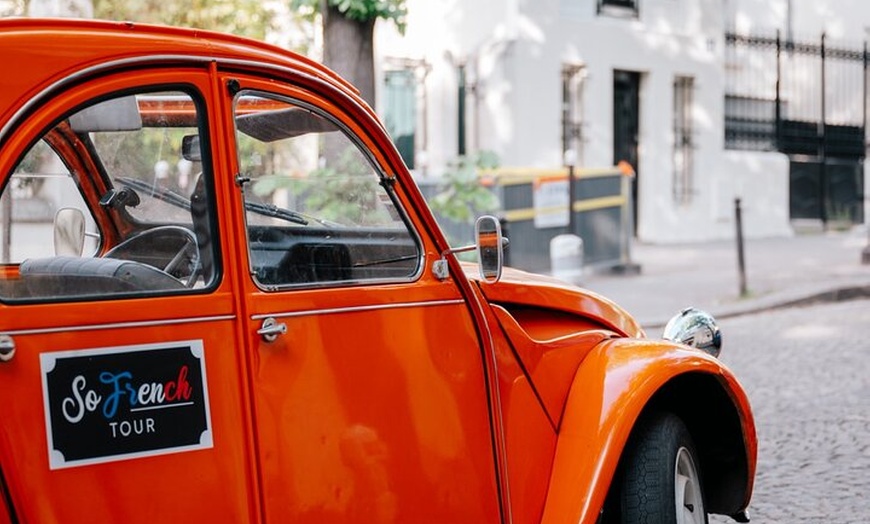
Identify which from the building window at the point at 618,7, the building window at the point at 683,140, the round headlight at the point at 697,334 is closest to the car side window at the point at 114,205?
the round headlight at the point at 697,334

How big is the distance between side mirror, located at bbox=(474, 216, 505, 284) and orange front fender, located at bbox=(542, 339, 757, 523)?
67cm

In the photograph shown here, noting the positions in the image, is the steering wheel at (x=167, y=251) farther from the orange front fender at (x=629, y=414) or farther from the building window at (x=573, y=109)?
the building window at (x=573, y=109)

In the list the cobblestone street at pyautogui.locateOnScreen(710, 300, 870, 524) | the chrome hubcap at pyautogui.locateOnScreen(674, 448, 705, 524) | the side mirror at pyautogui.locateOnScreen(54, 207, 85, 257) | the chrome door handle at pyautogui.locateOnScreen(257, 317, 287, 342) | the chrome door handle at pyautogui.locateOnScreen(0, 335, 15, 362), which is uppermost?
the side mirror at pyautogui.locateOnScreen(54, 207, 85, 257)

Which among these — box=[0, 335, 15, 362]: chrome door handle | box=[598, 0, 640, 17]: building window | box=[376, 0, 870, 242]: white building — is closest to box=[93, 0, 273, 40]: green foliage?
box=[376, 0, 870, 242]: white building

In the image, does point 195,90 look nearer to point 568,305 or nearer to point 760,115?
point 568,305

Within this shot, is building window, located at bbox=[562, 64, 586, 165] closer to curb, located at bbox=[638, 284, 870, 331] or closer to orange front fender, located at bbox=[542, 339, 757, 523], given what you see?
curb, located at bbox=[638, 284, 870, 331]

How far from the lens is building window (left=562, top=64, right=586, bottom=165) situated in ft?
73.0

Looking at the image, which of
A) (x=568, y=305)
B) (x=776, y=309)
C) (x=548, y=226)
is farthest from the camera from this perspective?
(x=548, y=226)

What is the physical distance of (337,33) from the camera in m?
10.1

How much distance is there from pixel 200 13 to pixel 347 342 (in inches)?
545

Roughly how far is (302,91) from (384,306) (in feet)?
2.00

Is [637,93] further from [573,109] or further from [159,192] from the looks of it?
[159,192]

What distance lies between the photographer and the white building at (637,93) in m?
21.5

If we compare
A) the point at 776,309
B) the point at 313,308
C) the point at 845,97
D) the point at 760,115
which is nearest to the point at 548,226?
the point at 776,309
